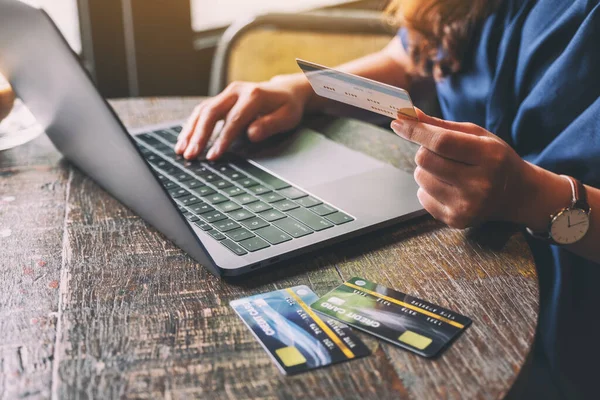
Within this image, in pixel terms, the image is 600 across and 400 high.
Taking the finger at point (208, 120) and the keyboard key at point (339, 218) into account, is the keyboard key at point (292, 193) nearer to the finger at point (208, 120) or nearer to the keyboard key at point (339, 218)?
the keyboard key at point (339, 218)

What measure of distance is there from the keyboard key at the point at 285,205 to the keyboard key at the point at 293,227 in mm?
29

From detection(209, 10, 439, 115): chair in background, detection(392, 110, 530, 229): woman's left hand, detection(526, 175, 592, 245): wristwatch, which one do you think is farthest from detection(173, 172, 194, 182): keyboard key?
detection(209, 10, 439, 115): chair in background

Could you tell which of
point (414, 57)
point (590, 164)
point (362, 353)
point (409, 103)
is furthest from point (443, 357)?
point (414, 57)

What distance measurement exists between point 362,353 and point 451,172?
0.24 metres

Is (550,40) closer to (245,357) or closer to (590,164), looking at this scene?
(590,164)

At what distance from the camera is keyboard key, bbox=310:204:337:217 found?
729 mm

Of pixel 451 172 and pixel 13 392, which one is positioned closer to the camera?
pixel 13 392

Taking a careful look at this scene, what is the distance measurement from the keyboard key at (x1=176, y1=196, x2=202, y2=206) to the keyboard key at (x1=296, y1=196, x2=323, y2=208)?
12cm

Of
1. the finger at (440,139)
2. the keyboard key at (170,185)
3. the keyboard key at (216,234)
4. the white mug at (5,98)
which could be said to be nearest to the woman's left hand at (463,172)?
the finger at (440,139)

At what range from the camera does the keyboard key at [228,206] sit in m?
0.74

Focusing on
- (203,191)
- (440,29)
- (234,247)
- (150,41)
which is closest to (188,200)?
(203,191)

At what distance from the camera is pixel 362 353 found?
518 mm

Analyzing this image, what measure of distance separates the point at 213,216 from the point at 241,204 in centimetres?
5

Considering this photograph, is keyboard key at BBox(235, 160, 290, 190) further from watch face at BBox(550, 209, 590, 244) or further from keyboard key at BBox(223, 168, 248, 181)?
watch face at BBox(550, 209, 590, 244)
